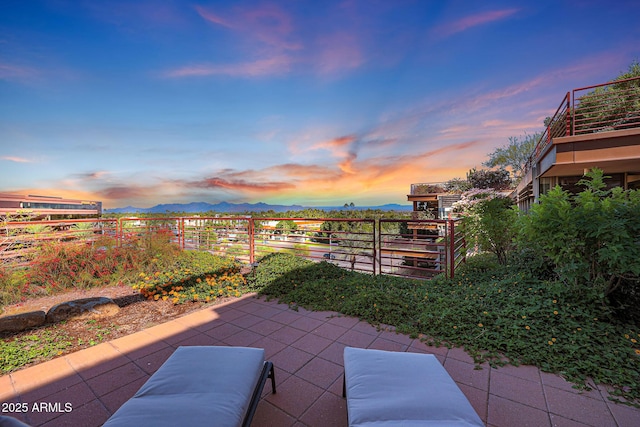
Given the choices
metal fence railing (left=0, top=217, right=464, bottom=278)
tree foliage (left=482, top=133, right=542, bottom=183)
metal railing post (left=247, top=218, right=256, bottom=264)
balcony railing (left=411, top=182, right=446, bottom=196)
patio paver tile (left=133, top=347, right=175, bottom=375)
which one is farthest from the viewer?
balcony railing (left=411, top=182, right=446, bottom=196)

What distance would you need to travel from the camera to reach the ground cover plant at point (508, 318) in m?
2.11

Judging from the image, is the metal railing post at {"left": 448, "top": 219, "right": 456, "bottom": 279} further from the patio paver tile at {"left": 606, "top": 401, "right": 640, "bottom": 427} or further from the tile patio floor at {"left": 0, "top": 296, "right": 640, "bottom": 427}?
the patio paver tile at {"left": 606, "top": 401, "right": 640, "bottom": 427}

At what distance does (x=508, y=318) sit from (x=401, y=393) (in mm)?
2150

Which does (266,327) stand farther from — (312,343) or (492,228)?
(492,228)

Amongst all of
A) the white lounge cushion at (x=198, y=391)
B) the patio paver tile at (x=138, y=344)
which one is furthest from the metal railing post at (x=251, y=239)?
the white lounge cushion at (x=198, y=391)

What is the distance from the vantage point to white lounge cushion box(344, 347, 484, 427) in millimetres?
1143

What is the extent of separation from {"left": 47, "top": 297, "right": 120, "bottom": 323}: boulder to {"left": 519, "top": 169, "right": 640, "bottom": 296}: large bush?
18.1 feet

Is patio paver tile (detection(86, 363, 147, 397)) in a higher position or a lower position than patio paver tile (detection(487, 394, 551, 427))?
lower

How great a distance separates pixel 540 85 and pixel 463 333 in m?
7.44

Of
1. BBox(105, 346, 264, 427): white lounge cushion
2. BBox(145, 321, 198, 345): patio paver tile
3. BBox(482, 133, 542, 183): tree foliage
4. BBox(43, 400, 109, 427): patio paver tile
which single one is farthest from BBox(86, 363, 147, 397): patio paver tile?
BBox(482, 133, 542, 183): tree foliage

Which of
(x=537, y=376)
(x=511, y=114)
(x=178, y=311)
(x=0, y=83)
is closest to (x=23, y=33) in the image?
(x=0, y=83)

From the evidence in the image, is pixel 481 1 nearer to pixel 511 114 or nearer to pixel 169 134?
pixel 511 114

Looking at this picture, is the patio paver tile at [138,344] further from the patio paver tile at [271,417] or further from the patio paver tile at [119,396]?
the patio paver tile at [271,417]

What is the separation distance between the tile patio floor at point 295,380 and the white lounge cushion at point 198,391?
39cm
